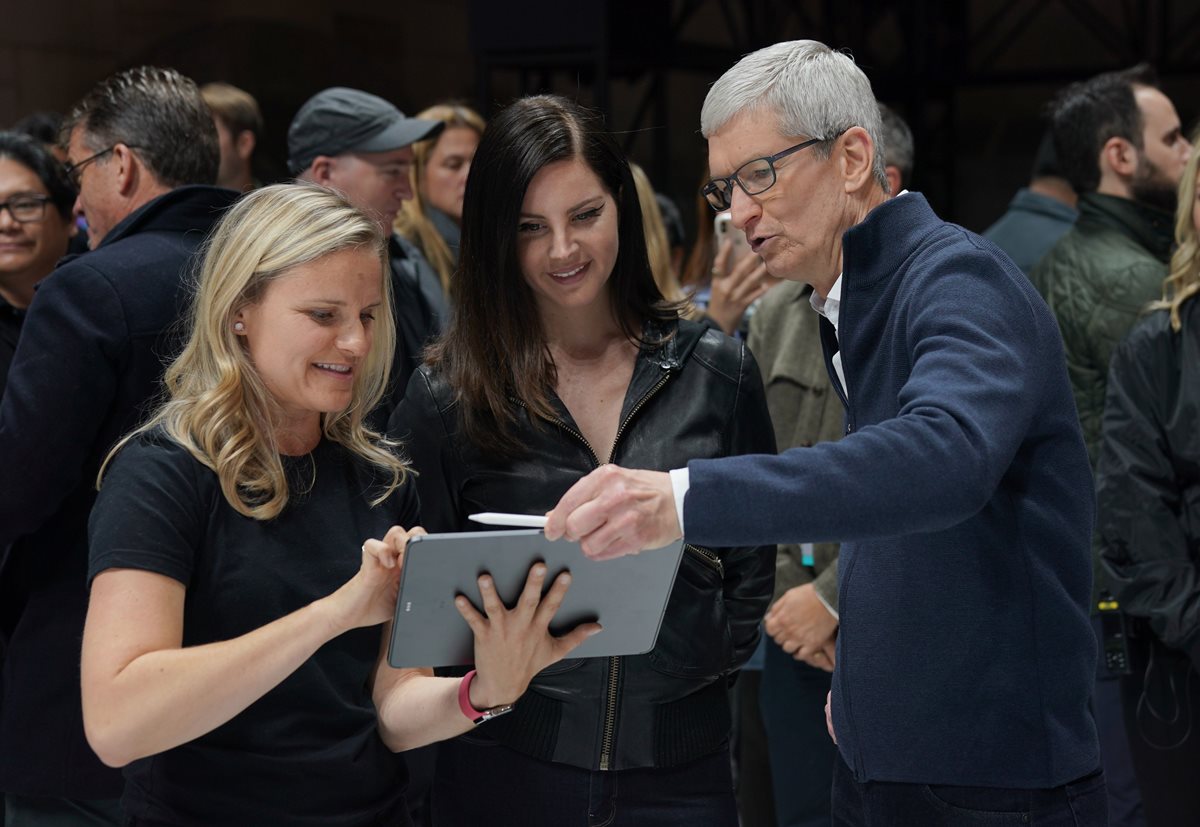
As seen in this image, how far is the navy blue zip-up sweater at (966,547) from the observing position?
57.6 inches

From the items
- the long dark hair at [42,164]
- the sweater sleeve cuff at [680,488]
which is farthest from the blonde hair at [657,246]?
the sweater sleeve cuff at [680,488]

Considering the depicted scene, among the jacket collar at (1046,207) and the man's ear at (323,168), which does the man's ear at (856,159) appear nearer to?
the man's ear at (323,168)

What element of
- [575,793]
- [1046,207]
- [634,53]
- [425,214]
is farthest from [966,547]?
[634,53]

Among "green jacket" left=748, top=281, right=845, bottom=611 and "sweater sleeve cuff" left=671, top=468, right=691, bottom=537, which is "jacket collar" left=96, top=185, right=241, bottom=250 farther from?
"sweater sleeve cuff" left=671, top=468, right=691, bottom=537

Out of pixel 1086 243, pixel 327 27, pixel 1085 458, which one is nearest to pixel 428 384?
pixel 1085 458

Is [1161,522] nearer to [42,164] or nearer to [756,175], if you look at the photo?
[756,175]

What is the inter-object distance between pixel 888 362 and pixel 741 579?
28.5 inches

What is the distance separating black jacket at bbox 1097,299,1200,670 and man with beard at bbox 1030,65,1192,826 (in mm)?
533

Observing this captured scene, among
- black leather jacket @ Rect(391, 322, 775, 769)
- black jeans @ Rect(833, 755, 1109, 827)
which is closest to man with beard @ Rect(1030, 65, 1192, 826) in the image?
black leather jacket @ Rect(391, 322, 775, 769)

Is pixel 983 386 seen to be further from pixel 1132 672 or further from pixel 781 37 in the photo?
pixel 781 37

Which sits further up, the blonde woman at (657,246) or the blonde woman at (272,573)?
the blonde woman at (272,573)

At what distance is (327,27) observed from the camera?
796cm

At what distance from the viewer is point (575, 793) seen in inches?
81.7

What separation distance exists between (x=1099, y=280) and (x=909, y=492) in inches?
95.9
